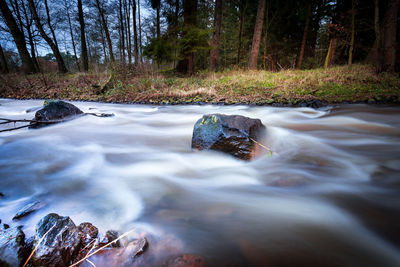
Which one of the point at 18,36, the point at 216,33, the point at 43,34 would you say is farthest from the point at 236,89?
the point at 18,36

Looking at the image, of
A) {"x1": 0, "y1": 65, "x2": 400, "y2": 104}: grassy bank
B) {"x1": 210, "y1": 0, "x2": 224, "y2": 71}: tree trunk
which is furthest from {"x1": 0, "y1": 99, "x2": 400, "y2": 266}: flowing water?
{"x1": 210, "y1": 0, "x2": 224, "y2": 71}: tree trunk

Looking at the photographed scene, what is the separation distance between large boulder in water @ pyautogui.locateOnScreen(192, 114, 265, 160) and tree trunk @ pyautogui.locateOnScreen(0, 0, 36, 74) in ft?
61.7

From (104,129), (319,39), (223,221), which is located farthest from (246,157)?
(319,39)

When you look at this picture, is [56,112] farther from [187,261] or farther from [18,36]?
[18,36]

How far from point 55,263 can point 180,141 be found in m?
2.87

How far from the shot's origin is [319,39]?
58.7 ft

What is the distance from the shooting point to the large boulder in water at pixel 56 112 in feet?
14.1

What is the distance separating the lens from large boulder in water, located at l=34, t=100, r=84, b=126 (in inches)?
169

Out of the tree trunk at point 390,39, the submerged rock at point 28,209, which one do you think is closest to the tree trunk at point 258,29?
the tree trunk at point 390,39

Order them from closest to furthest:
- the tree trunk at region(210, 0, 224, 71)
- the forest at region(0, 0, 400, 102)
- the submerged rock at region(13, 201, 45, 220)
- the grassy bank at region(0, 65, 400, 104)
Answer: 1. the submerged rock at region(13, 201, 45, 220)
2. the grassy bank at region(0, 65, 400, 104)
3. the forest at region(0, 0, 400, 102)
4. the tree trunk at region(210, 0, 224, 71)

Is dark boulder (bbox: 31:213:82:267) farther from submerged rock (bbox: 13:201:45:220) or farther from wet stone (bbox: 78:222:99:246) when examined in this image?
submerged rock (bbox: 13:201:45:220)

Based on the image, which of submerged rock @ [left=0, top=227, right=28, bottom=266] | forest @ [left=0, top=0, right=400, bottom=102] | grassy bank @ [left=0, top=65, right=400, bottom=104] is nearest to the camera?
submerged rock @ [left=0, top=227, right=28, bottom=266]

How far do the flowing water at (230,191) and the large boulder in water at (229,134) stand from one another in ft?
0.46

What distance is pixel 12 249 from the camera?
98cm
